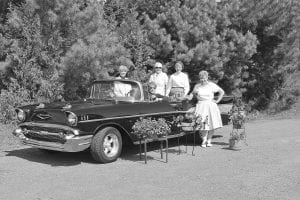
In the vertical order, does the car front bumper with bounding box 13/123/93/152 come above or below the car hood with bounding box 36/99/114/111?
below

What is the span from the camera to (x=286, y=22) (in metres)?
14.8

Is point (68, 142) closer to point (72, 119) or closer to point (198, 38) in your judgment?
point (72, 119)

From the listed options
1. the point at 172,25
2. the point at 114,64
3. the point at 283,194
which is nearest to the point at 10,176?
the point at 283,194

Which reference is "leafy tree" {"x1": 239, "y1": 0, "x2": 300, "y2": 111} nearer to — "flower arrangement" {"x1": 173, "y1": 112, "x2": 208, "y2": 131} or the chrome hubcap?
"flower arrangement" {"x1": 173, "y1": 112, "x2": 208, "y2": 131}

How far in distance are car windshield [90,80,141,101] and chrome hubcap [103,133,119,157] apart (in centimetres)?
99

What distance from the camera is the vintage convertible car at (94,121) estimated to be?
6.81 meters

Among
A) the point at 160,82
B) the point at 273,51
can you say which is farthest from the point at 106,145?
the point at 273,51

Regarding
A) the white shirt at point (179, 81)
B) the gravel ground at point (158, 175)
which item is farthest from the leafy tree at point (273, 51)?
the gravel ground at point (158, 175)

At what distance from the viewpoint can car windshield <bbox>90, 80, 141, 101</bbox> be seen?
8.11 m

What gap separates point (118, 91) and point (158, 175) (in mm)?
2382

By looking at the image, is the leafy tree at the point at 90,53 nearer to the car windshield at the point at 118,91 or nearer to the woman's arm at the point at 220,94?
the car windshield at the point at 118,91

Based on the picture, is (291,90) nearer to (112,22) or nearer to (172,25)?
(172,25)

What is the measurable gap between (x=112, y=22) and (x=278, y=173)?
7.39 m

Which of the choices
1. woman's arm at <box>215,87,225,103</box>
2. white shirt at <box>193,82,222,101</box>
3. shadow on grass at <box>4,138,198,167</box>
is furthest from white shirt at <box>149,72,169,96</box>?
shadow on grass at <box>4,138,198,167</box>
